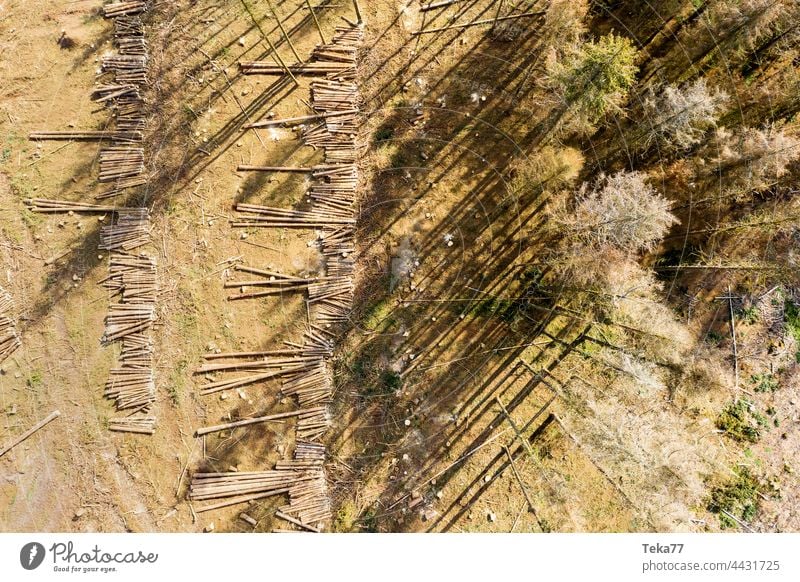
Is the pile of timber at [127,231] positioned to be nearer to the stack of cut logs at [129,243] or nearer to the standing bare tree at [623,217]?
the stack of cut logs at [129,243]

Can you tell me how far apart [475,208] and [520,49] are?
621 centimetres

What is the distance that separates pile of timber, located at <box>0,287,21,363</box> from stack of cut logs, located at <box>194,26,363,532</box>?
6508mm

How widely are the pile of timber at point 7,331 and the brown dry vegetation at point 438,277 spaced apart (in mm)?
366

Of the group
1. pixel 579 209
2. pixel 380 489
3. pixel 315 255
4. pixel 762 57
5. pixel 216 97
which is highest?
pixel 762 57

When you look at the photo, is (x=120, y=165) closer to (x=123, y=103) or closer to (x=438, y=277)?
(x=123, y=103)

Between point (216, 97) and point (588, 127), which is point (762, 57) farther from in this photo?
point (216, 97)

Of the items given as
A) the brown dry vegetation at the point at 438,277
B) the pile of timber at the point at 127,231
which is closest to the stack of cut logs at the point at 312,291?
the brown dry vegetation at the point at 438,277

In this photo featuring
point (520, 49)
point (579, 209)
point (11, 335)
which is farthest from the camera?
point (520, 49)

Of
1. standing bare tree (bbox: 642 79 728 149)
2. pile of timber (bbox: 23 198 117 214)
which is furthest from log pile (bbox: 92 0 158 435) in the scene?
standing bare tree (bbox: 642 79 728 149)

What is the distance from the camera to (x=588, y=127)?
16.4 m

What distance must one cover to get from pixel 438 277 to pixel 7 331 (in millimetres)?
14843

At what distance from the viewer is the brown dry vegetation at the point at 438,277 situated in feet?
→ 52.7

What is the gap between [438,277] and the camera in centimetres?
1691

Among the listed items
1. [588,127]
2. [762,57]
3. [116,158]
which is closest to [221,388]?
[116,158]
